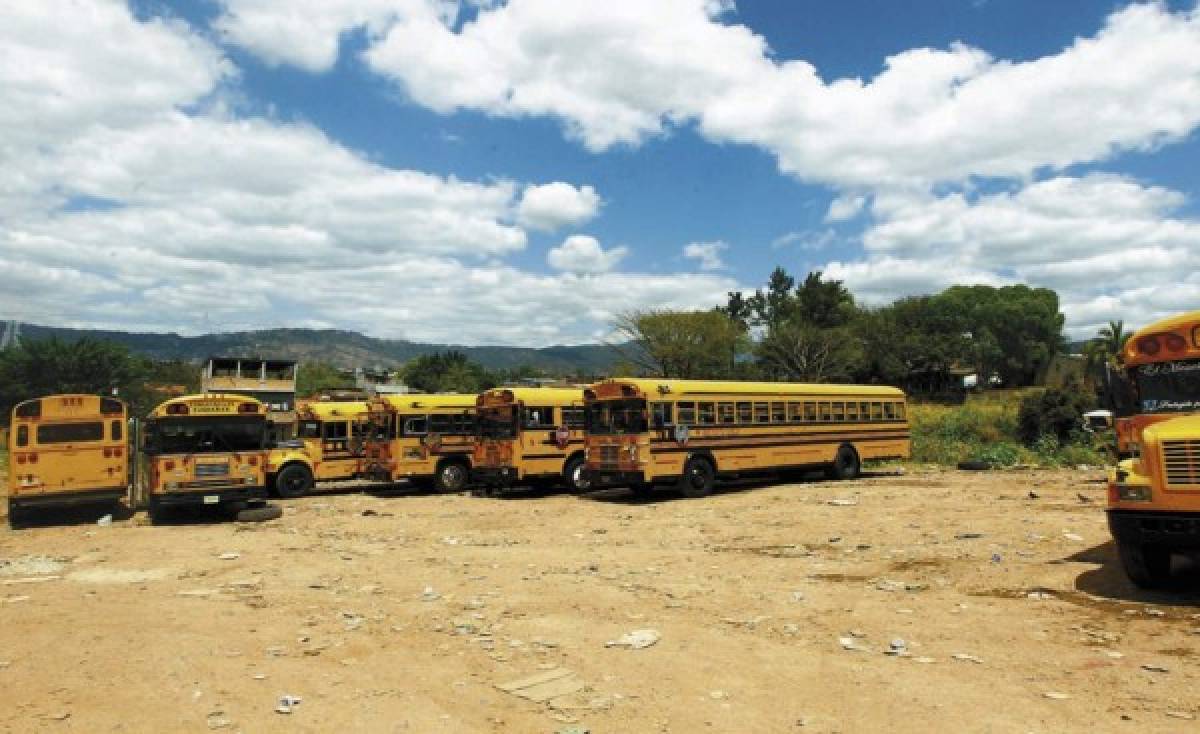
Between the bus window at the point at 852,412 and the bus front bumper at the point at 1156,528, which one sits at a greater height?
the bus window at the point at 852,412

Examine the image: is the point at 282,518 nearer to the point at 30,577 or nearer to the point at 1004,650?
the point at 30,577

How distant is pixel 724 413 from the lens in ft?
61.3

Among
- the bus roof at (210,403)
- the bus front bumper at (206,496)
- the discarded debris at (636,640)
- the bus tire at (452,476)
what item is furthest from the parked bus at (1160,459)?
the bus tire at (452,476)

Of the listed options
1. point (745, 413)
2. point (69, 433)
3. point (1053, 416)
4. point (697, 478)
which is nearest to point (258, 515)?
point (69, 433)

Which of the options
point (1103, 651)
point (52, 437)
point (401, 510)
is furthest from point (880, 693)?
point (52, 437)

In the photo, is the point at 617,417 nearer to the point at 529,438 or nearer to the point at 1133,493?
the point at 529,438

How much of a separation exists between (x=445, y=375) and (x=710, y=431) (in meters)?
78.1

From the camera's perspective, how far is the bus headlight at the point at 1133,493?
734cm

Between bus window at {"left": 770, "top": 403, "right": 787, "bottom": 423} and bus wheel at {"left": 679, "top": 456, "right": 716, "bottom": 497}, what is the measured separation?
7.76ft

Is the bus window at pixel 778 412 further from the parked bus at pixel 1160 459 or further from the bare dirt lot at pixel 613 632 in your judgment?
the parked bus at pixel 1160 459

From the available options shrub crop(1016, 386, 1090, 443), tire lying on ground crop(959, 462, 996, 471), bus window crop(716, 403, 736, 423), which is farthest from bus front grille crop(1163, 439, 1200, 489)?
shrub crop(1016, 386, 1090, 443)

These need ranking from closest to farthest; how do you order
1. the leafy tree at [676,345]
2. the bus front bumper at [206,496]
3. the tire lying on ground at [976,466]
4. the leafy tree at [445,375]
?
the bus front bumper at [206,496], the tire lying on ground at [976,466], the leafy tree at [676,345], the leafy tree at [445,375]

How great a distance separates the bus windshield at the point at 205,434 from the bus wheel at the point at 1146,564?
1518 centimetres

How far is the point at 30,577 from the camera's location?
10211mm
